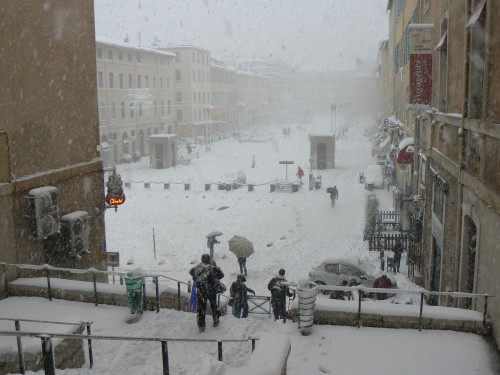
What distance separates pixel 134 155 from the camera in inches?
2151

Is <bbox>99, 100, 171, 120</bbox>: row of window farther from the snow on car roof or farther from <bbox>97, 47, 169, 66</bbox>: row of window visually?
the snow on car roof

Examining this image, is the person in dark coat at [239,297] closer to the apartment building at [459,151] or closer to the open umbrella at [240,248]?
the apartment building at [459,151]

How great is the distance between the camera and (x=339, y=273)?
15.6 m

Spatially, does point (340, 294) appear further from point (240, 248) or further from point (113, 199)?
point (113, 199)

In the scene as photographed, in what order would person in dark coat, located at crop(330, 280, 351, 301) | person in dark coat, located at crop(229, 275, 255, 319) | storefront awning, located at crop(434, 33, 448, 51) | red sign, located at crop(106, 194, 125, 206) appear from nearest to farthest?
person in dark coat, located at crop(229, 275, 255, 319) < storefront awning, located at crop(434, 33, 448, 51) < red sign, located at crop(106, 194, 125, 206) < person in dark coat, located at crop(330, 280, 351, 301)

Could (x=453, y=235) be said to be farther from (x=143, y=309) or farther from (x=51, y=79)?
(x=51, y=79)

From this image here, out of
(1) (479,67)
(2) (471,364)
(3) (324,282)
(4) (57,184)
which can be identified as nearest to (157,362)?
(2) (471,364)

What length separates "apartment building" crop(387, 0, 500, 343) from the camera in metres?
7.82

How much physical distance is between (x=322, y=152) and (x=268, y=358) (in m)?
37.0

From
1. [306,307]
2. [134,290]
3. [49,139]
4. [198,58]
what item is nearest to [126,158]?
[198,58]

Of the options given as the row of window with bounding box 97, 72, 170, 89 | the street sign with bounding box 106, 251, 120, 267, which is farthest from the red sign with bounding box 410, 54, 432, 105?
the row of window with bounding box 97, 72, 170, 89

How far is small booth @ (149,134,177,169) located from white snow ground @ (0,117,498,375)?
1.22 meters

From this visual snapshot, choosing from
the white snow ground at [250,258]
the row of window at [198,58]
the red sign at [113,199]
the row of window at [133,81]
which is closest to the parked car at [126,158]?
the white snow ground at [250,258]

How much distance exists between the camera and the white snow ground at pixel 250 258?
22.8ft
